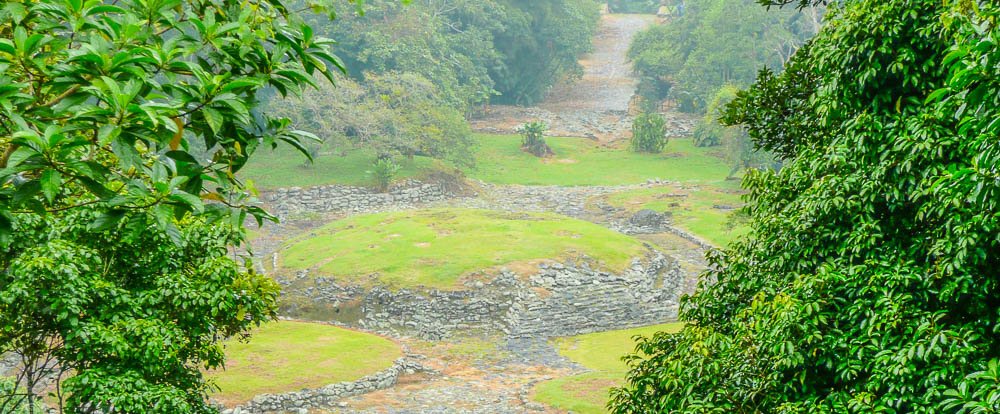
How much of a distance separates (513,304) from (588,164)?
2508 cm

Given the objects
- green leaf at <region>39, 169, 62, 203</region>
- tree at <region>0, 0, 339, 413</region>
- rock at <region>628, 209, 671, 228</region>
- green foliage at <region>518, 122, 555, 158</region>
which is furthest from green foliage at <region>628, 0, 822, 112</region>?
green leaf at <region>39, 169, 62, 203</region>

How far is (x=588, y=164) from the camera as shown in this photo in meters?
50.3

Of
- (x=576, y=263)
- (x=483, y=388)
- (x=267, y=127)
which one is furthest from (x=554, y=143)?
(x=267, y=127)

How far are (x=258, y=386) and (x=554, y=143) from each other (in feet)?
126

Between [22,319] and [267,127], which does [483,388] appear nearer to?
[22,319]

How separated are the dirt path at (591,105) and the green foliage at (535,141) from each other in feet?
17.1

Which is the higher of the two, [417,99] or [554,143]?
[417,99]

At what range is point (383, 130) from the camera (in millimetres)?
42625

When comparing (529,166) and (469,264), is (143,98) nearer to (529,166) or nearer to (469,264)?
(469,264)

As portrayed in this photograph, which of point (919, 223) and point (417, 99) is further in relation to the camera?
point (417, 99)

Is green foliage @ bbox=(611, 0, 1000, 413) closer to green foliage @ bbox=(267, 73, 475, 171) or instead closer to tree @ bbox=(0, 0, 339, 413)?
tree @ bbox=(0, 0, 339, 413)

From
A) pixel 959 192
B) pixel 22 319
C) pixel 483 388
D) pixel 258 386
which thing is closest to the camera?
pixel 959 192

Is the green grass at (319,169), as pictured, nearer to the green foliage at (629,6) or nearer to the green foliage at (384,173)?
the green foliage at (384,173)

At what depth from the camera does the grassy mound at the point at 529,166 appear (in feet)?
140
